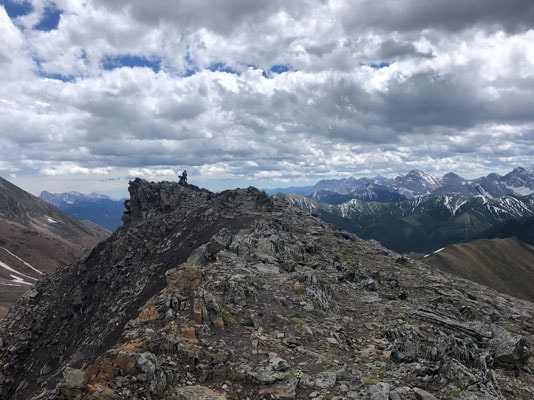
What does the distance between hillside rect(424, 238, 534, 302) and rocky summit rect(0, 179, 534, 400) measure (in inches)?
4373

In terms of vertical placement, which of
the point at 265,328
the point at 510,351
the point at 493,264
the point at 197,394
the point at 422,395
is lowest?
the point at 493,264

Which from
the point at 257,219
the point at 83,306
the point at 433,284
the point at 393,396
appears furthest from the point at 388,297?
the point at 83,306

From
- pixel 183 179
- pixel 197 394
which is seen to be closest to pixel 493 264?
pixel 183 179

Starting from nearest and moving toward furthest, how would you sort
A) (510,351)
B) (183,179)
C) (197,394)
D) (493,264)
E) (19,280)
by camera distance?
(197,394) < (510,351) < (183,179) < (493,264) < (19,280)

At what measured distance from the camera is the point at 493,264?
554ft

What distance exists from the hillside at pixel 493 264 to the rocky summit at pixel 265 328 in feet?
364

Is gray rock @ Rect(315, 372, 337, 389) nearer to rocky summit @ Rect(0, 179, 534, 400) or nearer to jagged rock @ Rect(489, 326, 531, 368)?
rocky summit @ Rect(0, 179, 534, 400)

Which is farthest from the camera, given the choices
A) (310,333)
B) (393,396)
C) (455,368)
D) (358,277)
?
(358,277)

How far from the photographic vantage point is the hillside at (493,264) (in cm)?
14612

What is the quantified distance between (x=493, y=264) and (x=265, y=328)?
179m

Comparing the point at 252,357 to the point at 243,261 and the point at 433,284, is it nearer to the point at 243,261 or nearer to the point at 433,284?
the point at 243,261

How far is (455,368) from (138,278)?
38467 mm

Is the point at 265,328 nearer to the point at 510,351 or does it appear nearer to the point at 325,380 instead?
the point at 325,380

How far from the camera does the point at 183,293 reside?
76.6ft
